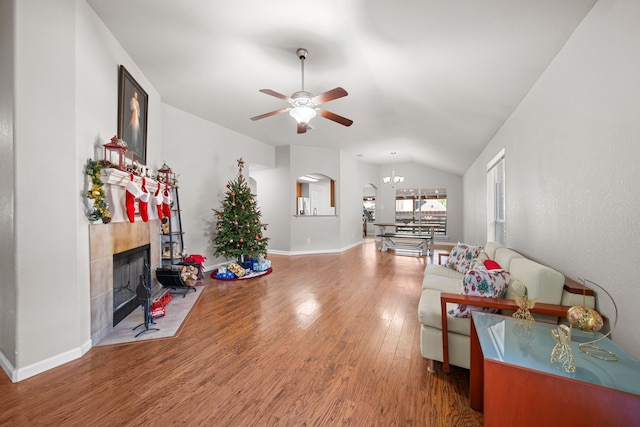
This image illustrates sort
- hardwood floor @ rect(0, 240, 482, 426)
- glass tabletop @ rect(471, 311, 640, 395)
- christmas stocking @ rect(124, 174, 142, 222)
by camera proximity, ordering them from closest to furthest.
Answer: glass tabletop @ rect(471, 311, 640, 395), hardwood floor @ rect(0, 240, 482, 426), christmas stocking @ rect(124, 174, 142, 222)

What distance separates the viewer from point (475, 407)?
60.3 inches

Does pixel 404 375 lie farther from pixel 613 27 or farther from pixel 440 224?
pixel 440 224

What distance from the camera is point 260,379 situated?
182cm

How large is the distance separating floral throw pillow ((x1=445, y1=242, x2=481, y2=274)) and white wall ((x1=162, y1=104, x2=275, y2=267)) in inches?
172

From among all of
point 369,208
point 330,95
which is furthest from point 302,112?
point 369,208

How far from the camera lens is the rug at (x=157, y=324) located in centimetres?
237

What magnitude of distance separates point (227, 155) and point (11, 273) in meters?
3.94

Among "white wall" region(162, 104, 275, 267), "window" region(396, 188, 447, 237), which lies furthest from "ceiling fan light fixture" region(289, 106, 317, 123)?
"window" region(396, 188, 447, 237)

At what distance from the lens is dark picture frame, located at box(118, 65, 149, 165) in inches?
108

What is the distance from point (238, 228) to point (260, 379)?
3231 millimetres

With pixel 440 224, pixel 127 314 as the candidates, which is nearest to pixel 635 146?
pixel 127 314

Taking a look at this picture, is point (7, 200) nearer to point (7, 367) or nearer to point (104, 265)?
point (104, 265)

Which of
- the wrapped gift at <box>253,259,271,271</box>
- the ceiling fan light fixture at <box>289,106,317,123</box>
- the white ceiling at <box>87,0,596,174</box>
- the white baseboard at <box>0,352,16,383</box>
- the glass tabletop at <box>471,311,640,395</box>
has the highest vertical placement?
the white ceiling at <box>87,0,596,174</box>

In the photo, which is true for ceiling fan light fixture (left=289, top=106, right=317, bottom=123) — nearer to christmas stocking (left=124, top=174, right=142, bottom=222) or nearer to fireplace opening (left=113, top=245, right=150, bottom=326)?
christmas stocking (left=124, top=174, right=142, bottom=222)
